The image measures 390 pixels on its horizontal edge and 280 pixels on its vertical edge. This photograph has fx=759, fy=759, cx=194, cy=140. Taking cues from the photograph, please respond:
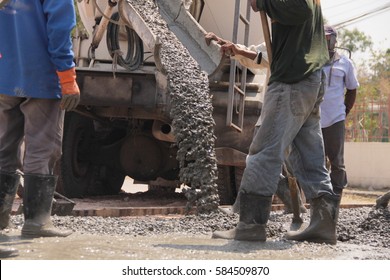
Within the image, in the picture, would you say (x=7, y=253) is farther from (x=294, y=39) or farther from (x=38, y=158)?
(x=294, y=39)

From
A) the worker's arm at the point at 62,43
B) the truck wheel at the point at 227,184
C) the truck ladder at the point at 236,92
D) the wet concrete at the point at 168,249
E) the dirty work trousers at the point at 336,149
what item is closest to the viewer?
the wet concrete at the point at 168,249

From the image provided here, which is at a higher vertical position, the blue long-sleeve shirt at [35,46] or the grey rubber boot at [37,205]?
the blue long-sleeve shirt at [35,46]

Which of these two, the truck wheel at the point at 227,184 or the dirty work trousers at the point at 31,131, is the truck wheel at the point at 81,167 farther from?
the dirty work trousers at the point at 31,131

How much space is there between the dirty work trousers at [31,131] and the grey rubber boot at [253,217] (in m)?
1.17

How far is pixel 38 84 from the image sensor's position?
4.39 m

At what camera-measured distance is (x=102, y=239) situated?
4.33 meters

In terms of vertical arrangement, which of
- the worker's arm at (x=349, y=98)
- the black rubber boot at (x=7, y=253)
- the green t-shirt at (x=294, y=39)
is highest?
the green t-shirt at (x=294, y=39)

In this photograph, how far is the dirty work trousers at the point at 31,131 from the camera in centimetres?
443

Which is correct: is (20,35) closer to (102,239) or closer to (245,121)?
(102,239)

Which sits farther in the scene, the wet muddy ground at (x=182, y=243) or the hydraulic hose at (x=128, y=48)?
the hydraulic hose at (x=128, y=48)

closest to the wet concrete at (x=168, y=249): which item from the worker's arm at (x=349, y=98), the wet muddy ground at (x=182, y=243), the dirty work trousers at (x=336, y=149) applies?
the wet muddy ground at (x=182, y=243)

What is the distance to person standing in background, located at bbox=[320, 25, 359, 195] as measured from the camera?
6449mm

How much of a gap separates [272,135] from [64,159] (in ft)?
16.1

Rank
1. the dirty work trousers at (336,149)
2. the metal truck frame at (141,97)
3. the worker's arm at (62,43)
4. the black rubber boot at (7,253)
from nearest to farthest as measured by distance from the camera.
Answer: the black rubber boot at (7,253) → the worker's arm at (62,43) → the dirty work trousers at (336,149) → the metal truck frame at (141,97)
